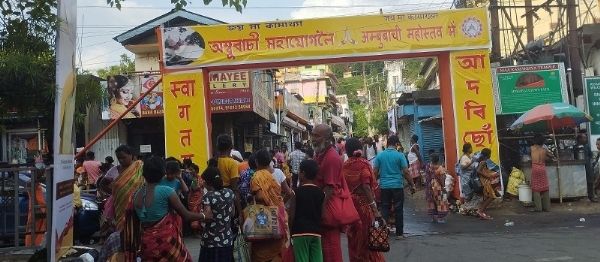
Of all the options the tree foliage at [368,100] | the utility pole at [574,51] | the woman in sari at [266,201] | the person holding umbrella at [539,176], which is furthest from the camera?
the tree foliage at [368,100]

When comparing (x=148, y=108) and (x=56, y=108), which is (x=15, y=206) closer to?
(x=56, y=108)

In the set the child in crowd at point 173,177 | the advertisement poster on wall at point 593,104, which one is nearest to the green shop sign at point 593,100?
the advertisement poster on wall at point 593,104

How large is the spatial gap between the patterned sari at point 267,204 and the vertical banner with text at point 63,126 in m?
1.87

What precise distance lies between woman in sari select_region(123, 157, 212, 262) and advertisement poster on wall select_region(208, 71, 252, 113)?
569 inches

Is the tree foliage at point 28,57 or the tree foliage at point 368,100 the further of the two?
the tree foliage at point 368,100

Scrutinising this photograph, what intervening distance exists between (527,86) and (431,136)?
7.52m

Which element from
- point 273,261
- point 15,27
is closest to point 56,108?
point 15,27

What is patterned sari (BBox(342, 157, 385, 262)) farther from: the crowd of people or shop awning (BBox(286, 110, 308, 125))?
→ shop awning (BBox(286, 110, 308, 125))

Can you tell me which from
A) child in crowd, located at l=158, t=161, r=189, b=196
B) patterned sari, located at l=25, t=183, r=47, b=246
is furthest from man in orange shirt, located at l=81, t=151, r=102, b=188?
patterned sari, located at l=25, t=183, r=47, b=246

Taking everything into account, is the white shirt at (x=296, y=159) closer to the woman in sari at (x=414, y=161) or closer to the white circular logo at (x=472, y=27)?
the woman in sari at (x=414, y=161)

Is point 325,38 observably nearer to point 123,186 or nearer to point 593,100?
point 593,100

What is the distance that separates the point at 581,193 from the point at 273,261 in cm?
977

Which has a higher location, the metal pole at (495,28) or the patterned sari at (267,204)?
the metal pole at (495,28)

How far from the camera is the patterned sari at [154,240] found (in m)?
5.69
